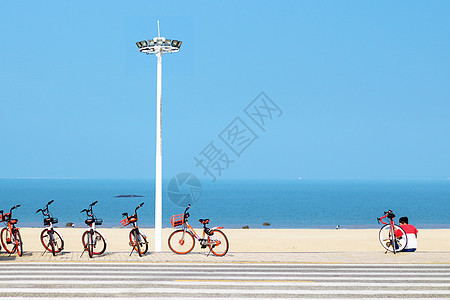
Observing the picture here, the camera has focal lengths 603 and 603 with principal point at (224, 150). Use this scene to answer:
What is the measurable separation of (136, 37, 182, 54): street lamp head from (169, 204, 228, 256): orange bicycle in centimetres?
531

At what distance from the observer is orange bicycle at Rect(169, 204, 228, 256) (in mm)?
16234

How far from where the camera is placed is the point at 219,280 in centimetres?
1230

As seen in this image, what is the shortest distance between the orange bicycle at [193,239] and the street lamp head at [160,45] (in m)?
5.31

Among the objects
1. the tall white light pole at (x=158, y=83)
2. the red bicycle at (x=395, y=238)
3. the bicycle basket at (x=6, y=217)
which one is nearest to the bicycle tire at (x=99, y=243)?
the bicycle basket at (x=6, y=217)

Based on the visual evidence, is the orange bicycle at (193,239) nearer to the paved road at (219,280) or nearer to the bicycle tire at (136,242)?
the bicycle tire at (136,242)

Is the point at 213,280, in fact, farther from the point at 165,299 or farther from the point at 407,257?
the point at 407,257

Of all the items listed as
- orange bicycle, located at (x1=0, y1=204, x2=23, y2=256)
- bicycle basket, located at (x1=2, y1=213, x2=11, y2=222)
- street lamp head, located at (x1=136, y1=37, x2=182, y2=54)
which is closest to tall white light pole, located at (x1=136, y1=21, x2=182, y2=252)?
street lamp head, located at (x1=136, y1=37, x2=182, y2=54)

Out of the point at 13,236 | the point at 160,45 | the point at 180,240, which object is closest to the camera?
the point at 13,236

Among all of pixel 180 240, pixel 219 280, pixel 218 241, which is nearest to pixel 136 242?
pixel 180 240

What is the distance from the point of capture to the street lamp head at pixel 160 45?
1897cm

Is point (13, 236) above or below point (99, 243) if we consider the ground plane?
above

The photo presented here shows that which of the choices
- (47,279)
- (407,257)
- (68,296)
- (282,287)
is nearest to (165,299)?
(68,296)

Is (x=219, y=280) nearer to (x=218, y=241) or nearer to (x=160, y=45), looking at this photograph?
(x=218, y=241)

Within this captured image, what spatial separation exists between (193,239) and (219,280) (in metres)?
4.34
